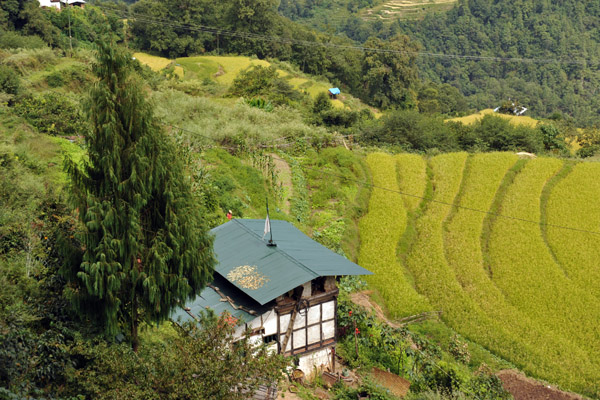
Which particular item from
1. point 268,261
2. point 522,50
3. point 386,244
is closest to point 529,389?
point 268,261

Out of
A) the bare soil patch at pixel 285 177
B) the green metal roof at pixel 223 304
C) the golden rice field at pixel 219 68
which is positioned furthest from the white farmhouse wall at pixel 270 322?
the golden rice field at pixel 219 68

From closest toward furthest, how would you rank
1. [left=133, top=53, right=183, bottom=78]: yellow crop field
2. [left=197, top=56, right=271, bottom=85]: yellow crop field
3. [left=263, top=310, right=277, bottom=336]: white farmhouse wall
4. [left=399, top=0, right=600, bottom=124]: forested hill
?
1. [left=263, top=310, right=277, bottom=336]: white farmhouse wall
2. [left=197, top=56, right=271, bottom=85]: yellow crop field
3. [left=133, top=53, right=183, bottom=78]: yellow crop field
4. [left=399, top=0, right=600, bottom=124]: forested hill

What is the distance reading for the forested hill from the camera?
271 feet

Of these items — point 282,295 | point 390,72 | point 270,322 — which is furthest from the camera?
point 390,72

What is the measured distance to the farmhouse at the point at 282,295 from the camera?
1299 cm

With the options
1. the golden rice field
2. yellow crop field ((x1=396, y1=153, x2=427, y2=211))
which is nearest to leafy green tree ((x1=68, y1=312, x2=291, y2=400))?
yellow crop field ((x1=396, y1=153, x2=427, y2=211))

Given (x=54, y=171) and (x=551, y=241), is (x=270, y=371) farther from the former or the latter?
(x=551, y=241)

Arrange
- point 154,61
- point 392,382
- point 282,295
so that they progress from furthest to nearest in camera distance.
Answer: point 154,61 < point 392,382 < point 282,295

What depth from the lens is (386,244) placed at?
21766 millimetres

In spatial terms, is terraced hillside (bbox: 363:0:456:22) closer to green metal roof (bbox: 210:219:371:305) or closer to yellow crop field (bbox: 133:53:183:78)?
yellow crop field (bbox: 133:53:183:78)

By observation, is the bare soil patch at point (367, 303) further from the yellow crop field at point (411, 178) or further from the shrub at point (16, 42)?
the shrub at point (16, 42)

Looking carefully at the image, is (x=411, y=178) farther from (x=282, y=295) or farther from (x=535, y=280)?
(x=282, y=295)

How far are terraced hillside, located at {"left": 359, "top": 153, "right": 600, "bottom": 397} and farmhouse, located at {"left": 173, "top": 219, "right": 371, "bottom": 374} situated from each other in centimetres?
460

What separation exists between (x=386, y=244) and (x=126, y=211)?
46.1 ft
